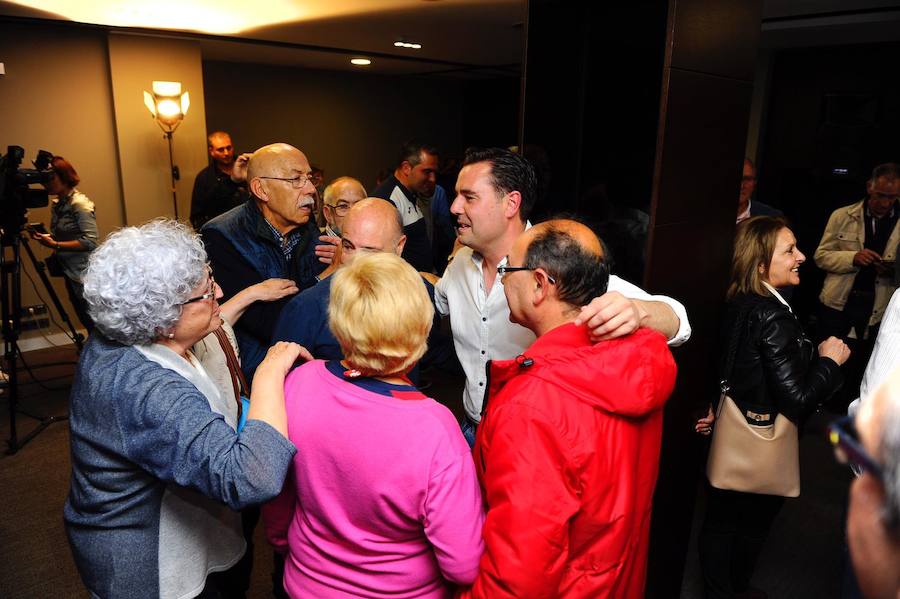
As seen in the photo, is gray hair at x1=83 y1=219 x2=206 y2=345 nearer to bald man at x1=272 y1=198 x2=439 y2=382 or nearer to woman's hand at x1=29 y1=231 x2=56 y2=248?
bald man at x1=272 y1=198 x2=439 y2=382

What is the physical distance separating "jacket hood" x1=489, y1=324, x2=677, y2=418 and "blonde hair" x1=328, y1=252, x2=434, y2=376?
0.73 feet

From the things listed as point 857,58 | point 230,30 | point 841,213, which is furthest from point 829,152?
point 230,30

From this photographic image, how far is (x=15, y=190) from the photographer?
3.53 metres

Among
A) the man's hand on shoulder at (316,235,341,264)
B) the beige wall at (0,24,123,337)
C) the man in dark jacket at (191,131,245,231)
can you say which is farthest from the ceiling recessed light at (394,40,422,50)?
the man's hand on shoulder at (316,235,341,264)

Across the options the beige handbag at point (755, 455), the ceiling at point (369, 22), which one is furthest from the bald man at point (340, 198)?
the beige handbag at point (755, 455)

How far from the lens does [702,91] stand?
178 cm

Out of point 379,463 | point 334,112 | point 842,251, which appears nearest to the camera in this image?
point 379,463

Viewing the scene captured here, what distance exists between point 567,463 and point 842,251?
12.6 ft

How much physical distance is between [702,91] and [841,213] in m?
3.01

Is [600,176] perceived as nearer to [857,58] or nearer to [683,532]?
[683,532]

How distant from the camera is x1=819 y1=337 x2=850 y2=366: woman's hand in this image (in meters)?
2.01

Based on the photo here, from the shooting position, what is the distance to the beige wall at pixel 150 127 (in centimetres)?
567

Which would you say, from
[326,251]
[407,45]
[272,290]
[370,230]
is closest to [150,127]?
[407,45]

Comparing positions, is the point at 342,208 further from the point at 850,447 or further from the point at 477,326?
the point at 850,447
